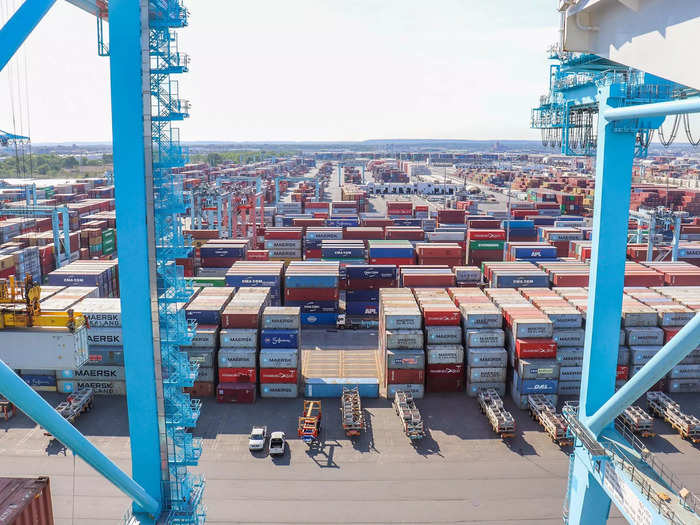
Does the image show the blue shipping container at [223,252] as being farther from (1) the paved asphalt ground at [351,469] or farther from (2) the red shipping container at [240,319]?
(1) the paved asphalt ground at [351,469]

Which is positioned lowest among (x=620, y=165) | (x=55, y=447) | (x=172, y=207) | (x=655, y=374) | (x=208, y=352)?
(x=55, y=447)

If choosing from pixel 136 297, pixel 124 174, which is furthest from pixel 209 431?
pixel 124 174

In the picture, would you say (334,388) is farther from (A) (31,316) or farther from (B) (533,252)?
(B) (533,252)

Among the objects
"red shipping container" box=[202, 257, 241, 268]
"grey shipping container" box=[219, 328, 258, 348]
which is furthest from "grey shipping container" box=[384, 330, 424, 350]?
"red shipping container" box=[202, 257, 241, 268]

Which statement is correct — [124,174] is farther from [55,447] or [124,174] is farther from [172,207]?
[55,447]

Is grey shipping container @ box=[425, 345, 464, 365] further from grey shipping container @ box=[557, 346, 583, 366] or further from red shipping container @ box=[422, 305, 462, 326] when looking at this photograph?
grey shipping container @ box=[557, 346, 583, 366]
